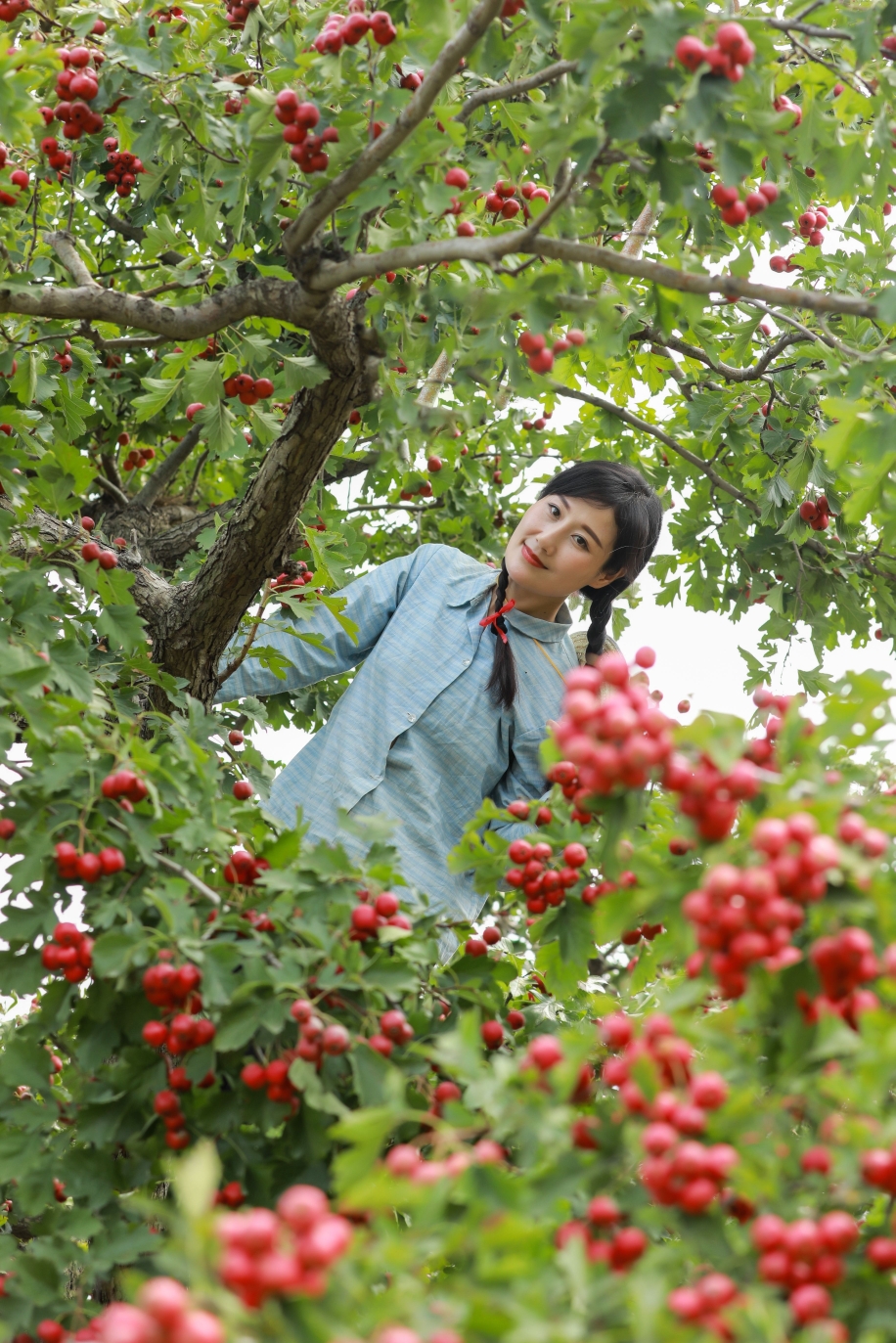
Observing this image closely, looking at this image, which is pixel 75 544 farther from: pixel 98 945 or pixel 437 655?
pixel 98 945

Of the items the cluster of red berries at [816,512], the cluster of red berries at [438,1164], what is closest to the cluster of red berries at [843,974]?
the cluster of red berries at [438,1164]

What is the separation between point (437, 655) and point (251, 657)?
581 mm

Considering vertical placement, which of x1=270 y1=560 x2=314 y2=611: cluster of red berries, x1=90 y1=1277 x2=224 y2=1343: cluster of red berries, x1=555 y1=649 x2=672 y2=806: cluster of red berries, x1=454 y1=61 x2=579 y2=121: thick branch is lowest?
x1=90 y1=1277 x2=224 y2=1343: cluster of red berries

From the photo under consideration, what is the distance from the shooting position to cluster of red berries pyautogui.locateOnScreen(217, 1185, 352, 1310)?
3.32 ft

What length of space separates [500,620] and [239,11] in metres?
2.01

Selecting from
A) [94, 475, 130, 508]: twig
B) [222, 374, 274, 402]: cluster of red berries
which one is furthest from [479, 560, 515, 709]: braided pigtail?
[94, 475, 130, 508]: twig

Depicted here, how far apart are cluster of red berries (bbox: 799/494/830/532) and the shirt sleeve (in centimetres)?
165

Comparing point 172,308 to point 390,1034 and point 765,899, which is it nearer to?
point 390,1034

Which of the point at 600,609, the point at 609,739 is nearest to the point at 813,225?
the point at 600,609

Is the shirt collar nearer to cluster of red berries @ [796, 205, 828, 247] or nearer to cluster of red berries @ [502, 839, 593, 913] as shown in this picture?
cluster of red berries @ [502, 839, 593, 913]

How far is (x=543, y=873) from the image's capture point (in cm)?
238

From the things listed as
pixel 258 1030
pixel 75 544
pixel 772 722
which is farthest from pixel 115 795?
pixel 75 544

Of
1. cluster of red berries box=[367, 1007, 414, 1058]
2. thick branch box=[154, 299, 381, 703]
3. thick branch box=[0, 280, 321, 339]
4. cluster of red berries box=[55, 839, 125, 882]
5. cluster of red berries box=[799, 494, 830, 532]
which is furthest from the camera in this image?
cluster of red berries box=[799, 494, 830, 532]

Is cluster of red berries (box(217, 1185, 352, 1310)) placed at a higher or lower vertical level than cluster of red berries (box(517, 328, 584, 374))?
lower
